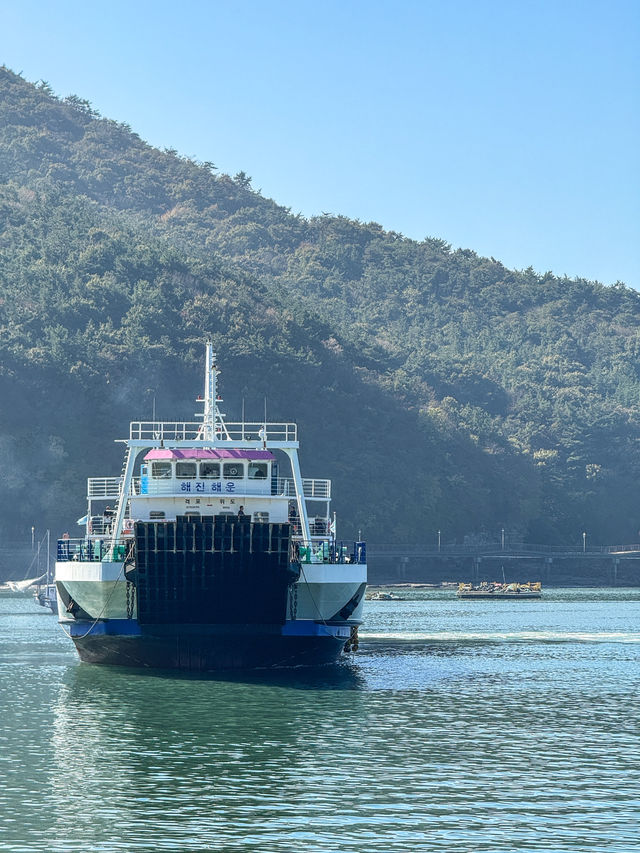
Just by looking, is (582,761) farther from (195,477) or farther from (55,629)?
(55,629)

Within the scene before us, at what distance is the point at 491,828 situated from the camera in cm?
3206

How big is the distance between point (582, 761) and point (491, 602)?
130 meters

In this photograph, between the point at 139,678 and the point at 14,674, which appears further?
the point at 14,674

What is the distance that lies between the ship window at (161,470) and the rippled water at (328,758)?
9215 millimetres

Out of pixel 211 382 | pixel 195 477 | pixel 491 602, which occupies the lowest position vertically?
pixel 491 602

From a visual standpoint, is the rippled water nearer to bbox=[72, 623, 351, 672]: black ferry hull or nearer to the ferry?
bbox=[72, 623, 351, 672]: black ferry hull

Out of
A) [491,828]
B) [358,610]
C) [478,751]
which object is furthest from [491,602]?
[491,828]

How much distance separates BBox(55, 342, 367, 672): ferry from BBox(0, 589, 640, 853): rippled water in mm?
1676

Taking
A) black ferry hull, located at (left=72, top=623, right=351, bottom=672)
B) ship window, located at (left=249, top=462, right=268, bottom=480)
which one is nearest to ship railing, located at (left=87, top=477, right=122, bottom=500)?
ship window, located at (left=249, top=462, right=268, bottom=480)

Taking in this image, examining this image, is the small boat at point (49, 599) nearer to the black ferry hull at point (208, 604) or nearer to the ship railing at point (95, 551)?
the ship railing at point (95, 551)

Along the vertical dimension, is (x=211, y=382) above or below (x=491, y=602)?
above

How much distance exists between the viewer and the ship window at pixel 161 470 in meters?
65.3

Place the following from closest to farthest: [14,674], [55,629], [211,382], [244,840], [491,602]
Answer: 1. [244,840]
2. [14,674]
3. [211,382]
4. [55,629]
5. [491,602]

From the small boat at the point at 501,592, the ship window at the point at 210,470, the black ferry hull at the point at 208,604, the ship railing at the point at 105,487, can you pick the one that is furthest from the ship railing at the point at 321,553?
the small boat at the point at 501,592
